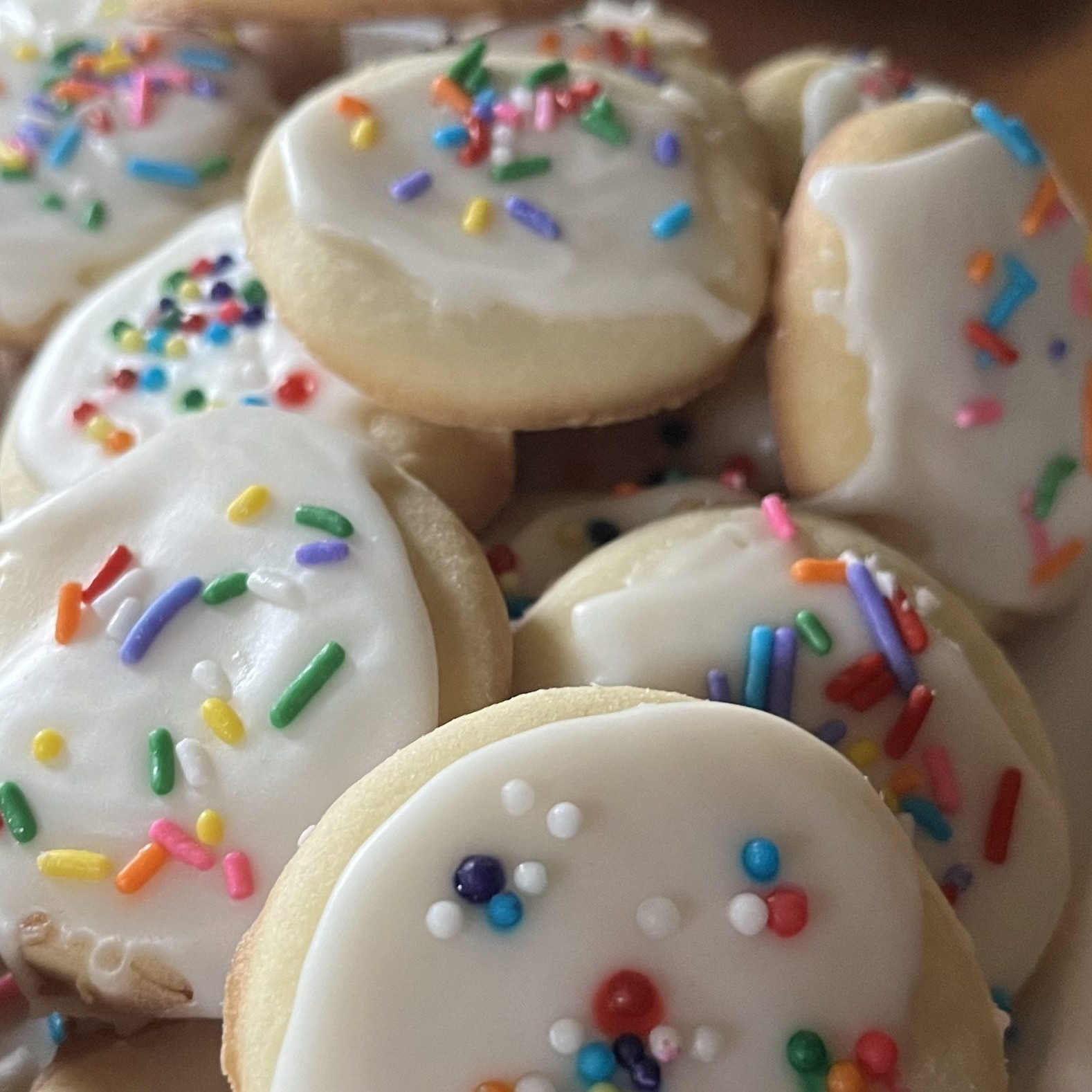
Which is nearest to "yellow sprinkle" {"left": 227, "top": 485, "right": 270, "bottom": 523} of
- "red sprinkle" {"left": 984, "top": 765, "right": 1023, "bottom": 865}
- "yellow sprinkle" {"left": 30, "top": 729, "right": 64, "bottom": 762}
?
"yellow sprinkle" {"left": 30, "top": 729, "right": 64, "bottom": 762}

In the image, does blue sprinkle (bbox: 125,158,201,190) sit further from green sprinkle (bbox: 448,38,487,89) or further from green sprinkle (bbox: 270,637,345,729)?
green sprinkle (bbox: 270,637,345,729)

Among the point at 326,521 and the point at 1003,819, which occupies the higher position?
the point at 326,521

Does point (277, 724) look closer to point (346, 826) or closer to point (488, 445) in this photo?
point (346, 826)

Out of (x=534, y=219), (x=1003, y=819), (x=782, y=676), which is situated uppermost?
(x=534, y=219)

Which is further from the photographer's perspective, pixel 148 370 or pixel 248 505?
pixel 148 370

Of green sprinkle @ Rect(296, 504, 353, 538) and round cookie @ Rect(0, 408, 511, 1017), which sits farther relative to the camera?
green sprinkle @ Rect(296, 504, 353, 538)

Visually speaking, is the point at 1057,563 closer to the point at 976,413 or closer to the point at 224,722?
the point at 976,413

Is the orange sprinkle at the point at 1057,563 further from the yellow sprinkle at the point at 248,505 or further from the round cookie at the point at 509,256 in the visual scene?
the yellow sprinkle at the point at 248,505

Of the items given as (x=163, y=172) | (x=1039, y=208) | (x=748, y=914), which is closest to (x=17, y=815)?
(x=748, y=914)
